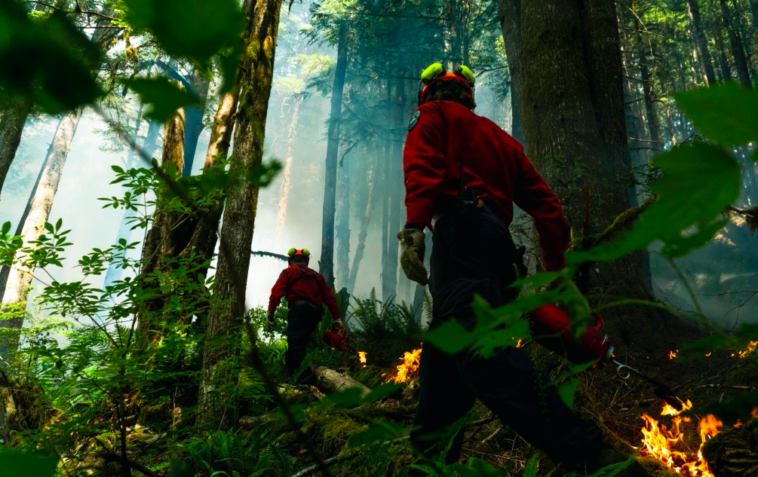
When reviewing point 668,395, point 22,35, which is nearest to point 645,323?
point 668,395

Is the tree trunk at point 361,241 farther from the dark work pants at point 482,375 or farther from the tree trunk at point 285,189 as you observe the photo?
the dark work pants at point 482,375

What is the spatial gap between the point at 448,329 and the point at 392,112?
28513 millimetres

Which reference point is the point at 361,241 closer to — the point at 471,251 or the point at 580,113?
the point at 580,113

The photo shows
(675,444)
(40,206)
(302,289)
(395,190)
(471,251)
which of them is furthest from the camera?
(395,190)

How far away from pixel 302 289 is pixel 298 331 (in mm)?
637

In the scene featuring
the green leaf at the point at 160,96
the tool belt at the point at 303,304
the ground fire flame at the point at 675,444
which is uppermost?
the tool belt at the point at 303,304

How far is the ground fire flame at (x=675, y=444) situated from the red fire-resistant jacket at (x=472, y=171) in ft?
3.67

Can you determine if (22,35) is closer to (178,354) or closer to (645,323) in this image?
(178,354)

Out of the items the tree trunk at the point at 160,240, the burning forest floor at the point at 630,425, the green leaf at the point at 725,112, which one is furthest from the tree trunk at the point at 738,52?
the green leaf at the point at 725,112

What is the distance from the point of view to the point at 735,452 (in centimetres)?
194

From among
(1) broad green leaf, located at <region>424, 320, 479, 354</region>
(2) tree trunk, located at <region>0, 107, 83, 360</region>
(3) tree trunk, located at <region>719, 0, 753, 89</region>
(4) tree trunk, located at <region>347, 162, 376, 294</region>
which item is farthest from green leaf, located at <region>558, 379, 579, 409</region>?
(4) tree trunk, located at <region>347, 162, 376, 294</region>

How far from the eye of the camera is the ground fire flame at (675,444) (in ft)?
7.07

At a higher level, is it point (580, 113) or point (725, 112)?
point (580, 113)

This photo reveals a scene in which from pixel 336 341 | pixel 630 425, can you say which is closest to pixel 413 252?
pixel 630 425
